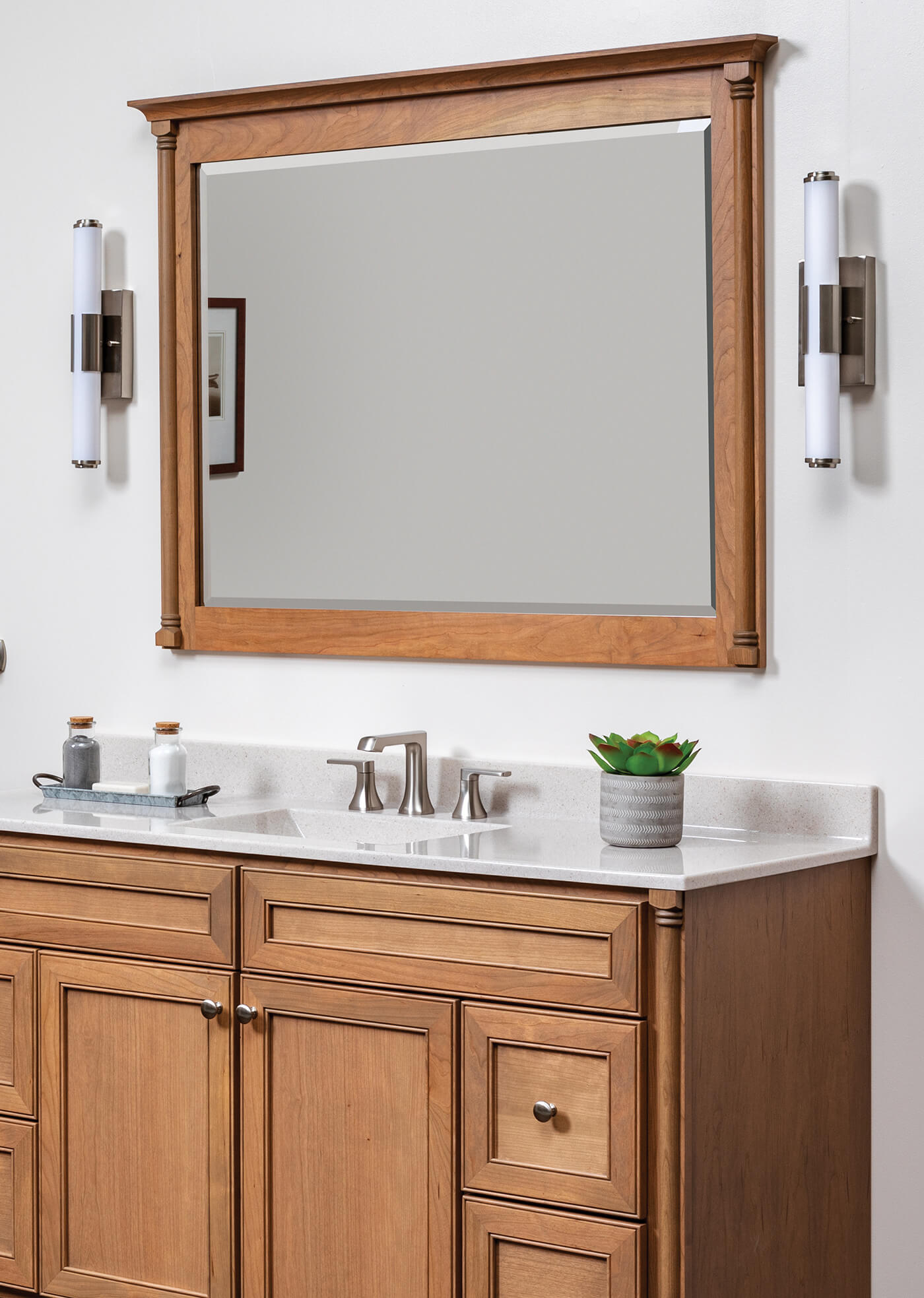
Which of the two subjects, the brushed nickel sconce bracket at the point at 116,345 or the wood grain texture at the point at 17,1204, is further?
the brushed nickel sconce bracket at the point at 116,345

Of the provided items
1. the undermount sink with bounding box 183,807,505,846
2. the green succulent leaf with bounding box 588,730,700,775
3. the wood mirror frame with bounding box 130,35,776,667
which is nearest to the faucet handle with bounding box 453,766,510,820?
the undermount sink with bounding box 183,807,505,846

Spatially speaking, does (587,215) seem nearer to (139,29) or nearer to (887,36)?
(887,36)

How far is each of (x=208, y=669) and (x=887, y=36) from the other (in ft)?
5.21

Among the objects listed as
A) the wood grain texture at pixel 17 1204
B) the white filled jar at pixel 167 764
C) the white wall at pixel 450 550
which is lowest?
the wood grain texture at pixel 17 1204

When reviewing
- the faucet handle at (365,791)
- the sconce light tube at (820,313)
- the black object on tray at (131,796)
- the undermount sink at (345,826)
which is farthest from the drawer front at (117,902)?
the sconce light tube at (820,313)

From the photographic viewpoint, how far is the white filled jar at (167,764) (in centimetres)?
280

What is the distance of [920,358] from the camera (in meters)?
2.41

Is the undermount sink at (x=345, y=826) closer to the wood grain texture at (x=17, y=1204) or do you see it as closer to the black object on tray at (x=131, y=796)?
the black object on tray at (x=131, y=796)

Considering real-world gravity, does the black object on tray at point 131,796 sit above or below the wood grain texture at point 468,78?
below

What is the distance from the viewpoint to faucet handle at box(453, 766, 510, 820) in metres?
2.67

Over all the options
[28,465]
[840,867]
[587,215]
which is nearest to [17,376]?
[28,465]

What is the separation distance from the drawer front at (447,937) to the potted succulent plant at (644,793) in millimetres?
215

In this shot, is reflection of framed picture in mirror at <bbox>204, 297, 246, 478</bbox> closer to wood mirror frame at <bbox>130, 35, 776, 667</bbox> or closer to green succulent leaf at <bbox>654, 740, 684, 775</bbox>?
wood mirror frame at <bbox>130, 35, 776, 667</bbox>

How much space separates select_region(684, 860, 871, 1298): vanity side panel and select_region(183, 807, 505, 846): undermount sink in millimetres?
537
